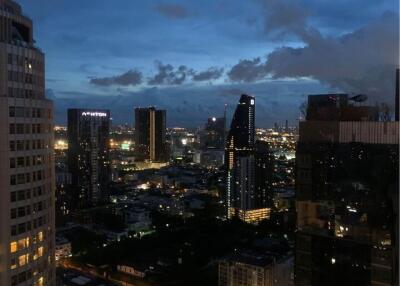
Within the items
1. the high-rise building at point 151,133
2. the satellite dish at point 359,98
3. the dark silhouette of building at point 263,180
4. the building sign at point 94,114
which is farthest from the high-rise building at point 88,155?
the satellite dish at point 359,98

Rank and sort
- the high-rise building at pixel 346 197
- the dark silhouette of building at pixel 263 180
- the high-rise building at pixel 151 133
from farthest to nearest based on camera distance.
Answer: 1. the high-rise building at pixel 151 133
2. the dark silhouette of building at pixel 263 180
3. the high-rise building at pixel 346 197

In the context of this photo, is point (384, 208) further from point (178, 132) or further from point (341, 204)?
point (178, 132)

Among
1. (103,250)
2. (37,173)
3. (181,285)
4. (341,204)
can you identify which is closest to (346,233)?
(341,204)

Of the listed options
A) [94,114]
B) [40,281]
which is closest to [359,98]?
[40,281]

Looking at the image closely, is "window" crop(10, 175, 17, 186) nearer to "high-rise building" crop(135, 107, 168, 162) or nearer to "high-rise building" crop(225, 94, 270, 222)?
"high-rise building" crop(225, 94, 270, 222)

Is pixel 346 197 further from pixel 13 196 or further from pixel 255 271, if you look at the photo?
pixel 255 271

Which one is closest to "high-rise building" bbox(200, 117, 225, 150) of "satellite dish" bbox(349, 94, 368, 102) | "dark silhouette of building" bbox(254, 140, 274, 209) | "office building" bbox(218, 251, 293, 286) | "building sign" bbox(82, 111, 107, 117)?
"building sign" bbox(82, 111, 107, 117)

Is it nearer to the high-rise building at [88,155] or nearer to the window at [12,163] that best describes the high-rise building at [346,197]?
the window at [12,163]
